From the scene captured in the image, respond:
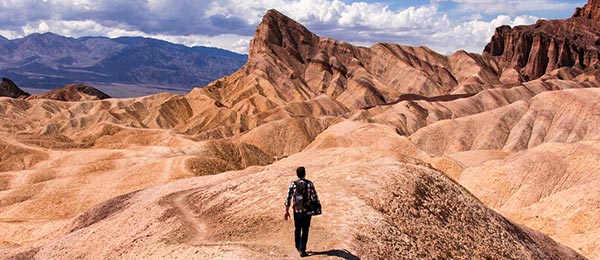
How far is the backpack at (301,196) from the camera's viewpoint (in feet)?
57.7

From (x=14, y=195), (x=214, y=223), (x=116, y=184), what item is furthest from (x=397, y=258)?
(x=14, y=195)

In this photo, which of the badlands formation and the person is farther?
the badlands formation

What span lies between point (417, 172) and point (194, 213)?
12488mm

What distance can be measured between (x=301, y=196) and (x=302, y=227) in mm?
1228

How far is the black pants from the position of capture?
17844mm

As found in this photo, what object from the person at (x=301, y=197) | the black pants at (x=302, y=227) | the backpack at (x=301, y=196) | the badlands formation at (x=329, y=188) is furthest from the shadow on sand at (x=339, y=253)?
the backpack at (x=301, y=196)

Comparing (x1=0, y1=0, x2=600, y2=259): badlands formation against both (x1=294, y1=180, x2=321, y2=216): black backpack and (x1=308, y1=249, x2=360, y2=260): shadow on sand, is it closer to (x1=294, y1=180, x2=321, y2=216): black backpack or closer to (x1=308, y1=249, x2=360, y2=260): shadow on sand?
(x1=308, y1=249, x2=360, y2=260): shadow on sand

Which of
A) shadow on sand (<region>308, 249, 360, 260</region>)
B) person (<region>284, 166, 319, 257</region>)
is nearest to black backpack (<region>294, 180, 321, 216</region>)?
person (<region>284, 166, 319, 257</region>)

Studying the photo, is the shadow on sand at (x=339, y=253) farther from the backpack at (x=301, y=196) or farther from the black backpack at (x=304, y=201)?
the backpack at (x=301, y=196)

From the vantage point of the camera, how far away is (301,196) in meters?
17.6

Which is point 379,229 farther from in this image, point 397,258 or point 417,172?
point 417,172

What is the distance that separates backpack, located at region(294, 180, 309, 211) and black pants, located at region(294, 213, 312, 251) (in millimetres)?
325

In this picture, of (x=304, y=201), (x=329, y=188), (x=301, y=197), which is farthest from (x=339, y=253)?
(x=329, y=188)

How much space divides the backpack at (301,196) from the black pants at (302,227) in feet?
1.07
